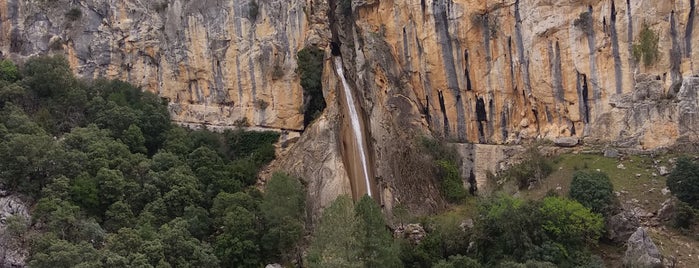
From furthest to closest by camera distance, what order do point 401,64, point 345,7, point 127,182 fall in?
1. point 345,7
2. point 401,64
3. point 127,182

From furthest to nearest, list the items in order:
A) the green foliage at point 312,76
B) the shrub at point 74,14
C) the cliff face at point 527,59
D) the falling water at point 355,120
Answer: the shrub at point 74,14
the green foliage at point 312,76
the falling water at point 355,120
the cliff face at point 527,59

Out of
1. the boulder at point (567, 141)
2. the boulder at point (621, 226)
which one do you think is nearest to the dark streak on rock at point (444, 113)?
the boulder at point (567, 141)

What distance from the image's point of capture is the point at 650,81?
1455 inches

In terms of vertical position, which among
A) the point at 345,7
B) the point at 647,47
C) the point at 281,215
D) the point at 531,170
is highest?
the point at 345,7

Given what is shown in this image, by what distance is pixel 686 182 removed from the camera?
32.9 metres

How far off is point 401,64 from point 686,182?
692 inches

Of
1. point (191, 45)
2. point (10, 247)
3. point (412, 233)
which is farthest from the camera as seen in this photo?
point (191, 45)

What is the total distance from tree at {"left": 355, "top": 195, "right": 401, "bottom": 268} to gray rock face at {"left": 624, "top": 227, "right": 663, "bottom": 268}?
31.1 feet

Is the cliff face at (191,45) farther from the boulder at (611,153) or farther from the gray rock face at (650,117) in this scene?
the boulder at (611,153)

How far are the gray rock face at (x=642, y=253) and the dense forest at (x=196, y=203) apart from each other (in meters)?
1.32

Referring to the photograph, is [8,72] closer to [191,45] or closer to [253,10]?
[191,45]

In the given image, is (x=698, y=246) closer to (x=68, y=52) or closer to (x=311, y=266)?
(x=311, y=266)

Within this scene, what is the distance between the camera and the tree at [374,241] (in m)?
32.4

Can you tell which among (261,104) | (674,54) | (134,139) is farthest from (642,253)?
(134,139)
